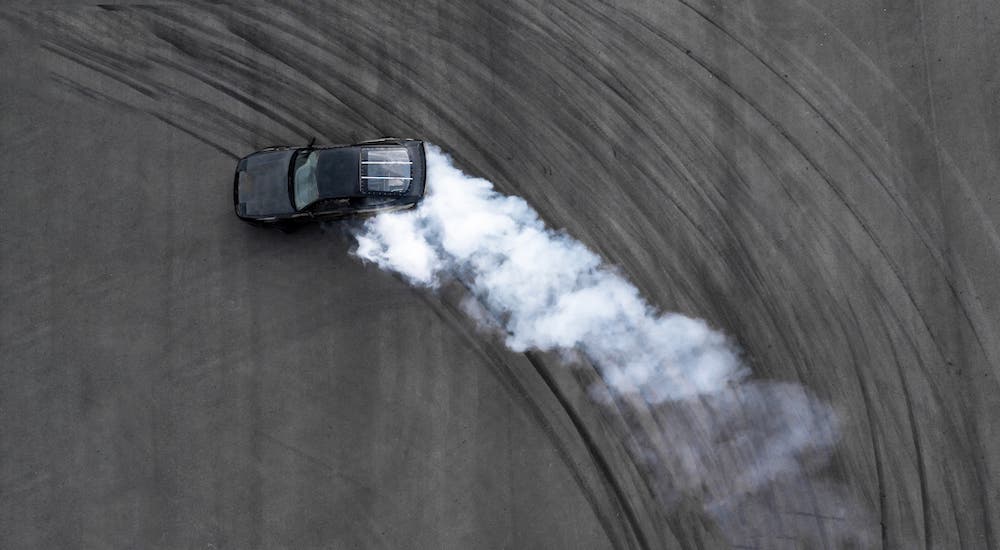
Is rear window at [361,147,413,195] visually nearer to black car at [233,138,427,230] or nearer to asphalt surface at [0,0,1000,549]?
black car at [233,138,427,230]

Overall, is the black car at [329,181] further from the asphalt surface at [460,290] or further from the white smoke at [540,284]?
the asphalt surface at [460,290]

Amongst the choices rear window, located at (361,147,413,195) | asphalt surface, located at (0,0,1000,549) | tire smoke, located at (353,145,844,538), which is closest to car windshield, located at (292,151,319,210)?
asphalt surface, located at (0,0,1000,549)

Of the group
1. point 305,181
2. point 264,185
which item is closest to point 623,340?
point 305,181

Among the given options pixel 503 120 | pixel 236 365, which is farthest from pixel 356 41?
pixel 236 365

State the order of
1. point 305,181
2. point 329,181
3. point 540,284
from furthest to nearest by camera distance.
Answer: point 540,284 → point 305,181 → point 329,181

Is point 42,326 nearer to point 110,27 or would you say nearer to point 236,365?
point 236,365

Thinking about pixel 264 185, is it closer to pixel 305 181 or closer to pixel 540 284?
pixel 305 181

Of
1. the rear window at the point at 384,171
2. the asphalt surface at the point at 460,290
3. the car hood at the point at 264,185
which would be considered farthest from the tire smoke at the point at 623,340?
the car hood at the point at 264,185
